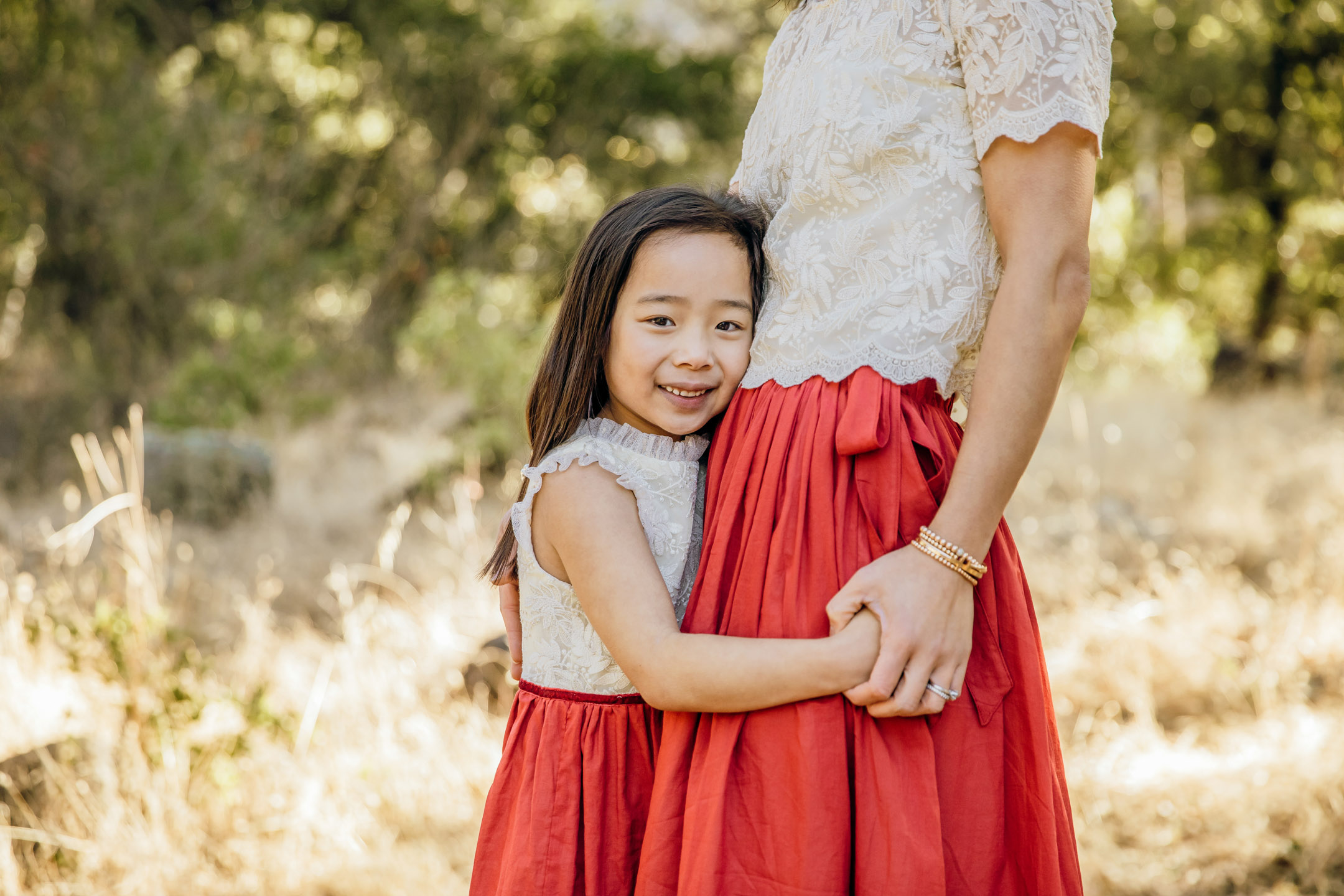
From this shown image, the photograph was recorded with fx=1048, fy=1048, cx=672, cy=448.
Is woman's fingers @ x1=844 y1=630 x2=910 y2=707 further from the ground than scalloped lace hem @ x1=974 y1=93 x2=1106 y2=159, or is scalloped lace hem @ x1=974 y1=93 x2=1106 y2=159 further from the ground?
scalloped lace hem @ x1=974 y1=93 x2=1106 y2=159

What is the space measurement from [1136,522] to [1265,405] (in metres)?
2.92

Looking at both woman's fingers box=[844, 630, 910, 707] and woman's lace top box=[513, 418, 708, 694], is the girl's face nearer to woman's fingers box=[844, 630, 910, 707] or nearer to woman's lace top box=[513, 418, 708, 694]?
woman's lace top box=[513, 418, 708, 694]

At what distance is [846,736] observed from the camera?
1.12 meters

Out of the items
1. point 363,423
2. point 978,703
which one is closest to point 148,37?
point 363,423

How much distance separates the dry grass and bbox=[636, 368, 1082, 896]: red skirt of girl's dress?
5.88 ft

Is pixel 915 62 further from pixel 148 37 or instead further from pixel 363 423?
pixel 148 37

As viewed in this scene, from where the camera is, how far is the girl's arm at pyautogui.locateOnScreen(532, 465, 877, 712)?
1112mm

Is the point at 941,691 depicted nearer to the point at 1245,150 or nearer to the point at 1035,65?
the point at 1035,65

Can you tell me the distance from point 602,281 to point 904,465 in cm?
50

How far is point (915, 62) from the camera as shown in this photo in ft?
3.99

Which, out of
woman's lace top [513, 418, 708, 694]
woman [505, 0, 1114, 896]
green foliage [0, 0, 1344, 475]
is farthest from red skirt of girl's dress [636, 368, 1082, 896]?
green foliage [0, 0, 1344, 475]

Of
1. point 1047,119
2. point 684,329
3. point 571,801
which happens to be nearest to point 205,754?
point 571,801

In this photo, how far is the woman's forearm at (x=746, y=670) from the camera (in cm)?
111

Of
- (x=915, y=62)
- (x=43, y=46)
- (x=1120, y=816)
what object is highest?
(x=43, y=46)
